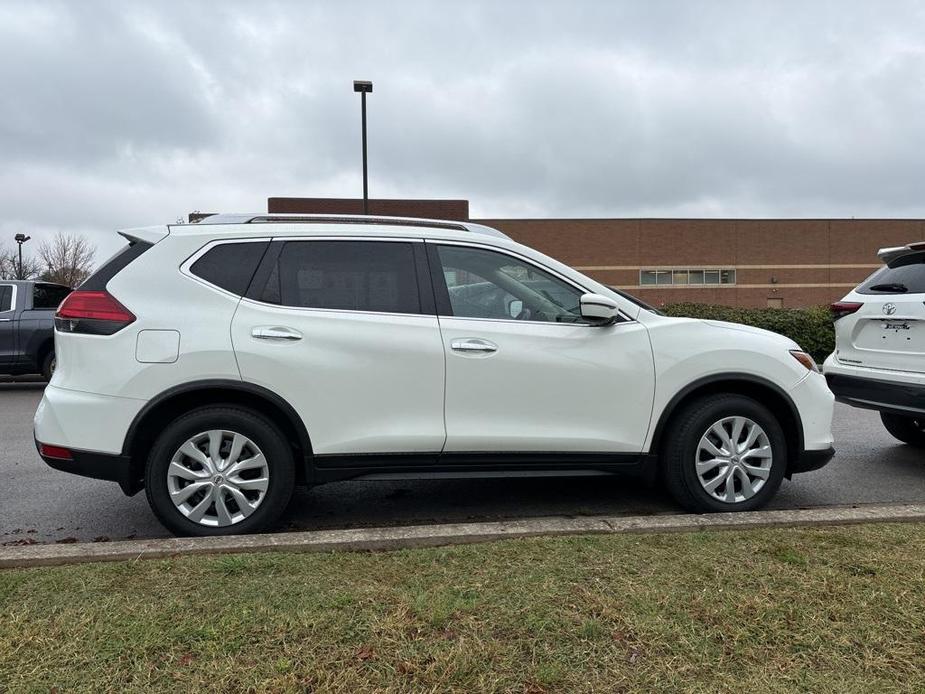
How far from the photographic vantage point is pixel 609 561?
318cm

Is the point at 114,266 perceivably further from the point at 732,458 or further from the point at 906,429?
the point at 906,429

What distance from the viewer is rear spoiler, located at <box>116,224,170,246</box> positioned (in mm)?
3873

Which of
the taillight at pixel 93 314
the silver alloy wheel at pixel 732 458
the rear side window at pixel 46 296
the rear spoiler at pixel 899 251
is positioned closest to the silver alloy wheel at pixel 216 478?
the taillight at pixel 93 314

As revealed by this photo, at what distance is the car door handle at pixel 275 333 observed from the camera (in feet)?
12.2

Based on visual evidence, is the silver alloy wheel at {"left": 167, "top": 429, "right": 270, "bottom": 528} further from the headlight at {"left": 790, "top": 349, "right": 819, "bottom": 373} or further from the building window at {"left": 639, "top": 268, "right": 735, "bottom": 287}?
the building window at {"left": 639, "top": 268, "right": 735, "bottom": 287}

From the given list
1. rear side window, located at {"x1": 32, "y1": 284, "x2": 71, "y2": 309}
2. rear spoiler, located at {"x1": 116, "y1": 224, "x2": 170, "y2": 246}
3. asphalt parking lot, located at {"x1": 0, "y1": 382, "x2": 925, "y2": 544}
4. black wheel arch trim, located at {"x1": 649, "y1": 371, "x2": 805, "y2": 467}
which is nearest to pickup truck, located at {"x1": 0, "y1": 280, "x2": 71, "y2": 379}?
rear side window, located at {"x1": 32, "y1": 284, "x2": 71, "y2": 309}

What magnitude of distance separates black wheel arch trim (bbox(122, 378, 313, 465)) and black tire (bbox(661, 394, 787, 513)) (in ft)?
→ 7.07

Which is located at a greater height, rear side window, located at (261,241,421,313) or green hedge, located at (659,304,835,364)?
rear side window, located at (261,241,421,313)

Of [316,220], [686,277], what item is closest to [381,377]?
[316,220]

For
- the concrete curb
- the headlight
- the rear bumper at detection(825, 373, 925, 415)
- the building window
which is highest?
the building window

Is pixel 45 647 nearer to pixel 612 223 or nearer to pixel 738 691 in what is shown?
pixel 738 691

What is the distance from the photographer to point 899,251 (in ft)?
18.1

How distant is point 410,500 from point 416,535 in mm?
1189

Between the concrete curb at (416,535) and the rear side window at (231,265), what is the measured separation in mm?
1378
